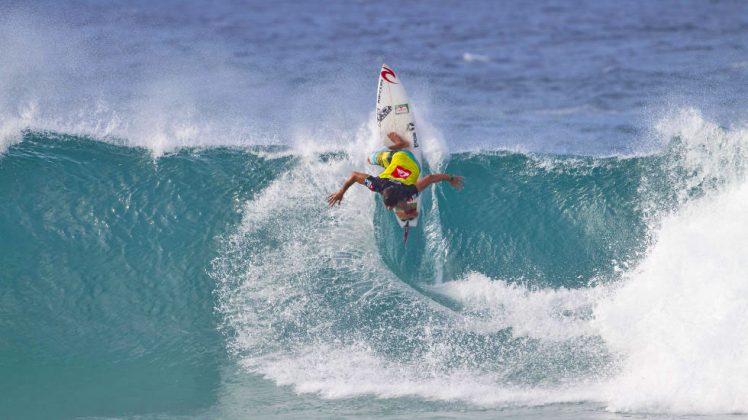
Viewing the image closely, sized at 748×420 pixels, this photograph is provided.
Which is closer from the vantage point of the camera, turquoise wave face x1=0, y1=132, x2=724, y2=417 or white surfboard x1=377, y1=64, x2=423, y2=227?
turquoise wave face x1=0, y1=132, x2=724, y2=417

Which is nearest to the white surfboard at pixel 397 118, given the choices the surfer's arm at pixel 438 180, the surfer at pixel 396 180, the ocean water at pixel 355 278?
the ocean water at pixel 355 278

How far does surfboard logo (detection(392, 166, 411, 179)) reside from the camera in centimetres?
902

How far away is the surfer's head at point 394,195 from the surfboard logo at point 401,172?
7.2 inches

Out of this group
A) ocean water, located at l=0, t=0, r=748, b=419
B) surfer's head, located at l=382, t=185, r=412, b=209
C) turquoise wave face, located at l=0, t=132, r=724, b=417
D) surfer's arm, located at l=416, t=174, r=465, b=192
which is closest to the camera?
ocean water, located at l=0, t=0, r=748, b=419

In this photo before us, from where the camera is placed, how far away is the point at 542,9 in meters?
36.3

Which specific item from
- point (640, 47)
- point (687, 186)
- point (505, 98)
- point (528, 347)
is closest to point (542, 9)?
point (640, 47)

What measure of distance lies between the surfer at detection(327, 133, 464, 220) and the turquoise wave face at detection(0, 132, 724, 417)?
892mm

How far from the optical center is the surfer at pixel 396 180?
28.9 feet

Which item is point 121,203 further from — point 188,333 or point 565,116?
point 565,116

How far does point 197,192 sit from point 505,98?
16.6 metres

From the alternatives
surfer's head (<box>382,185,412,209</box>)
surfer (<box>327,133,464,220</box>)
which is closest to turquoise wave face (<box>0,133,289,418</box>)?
surfer (<box>327,133,464,220</box>)

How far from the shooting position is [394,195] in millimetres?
8820

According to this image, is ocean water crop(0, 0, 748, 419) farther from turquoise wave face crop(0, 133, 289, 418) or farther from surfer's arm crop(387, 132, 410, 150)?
surfer's arm crop(387, 132, 410, 150)

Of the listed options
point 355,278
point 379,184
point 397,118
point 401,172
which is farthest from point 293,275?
point 397,118
